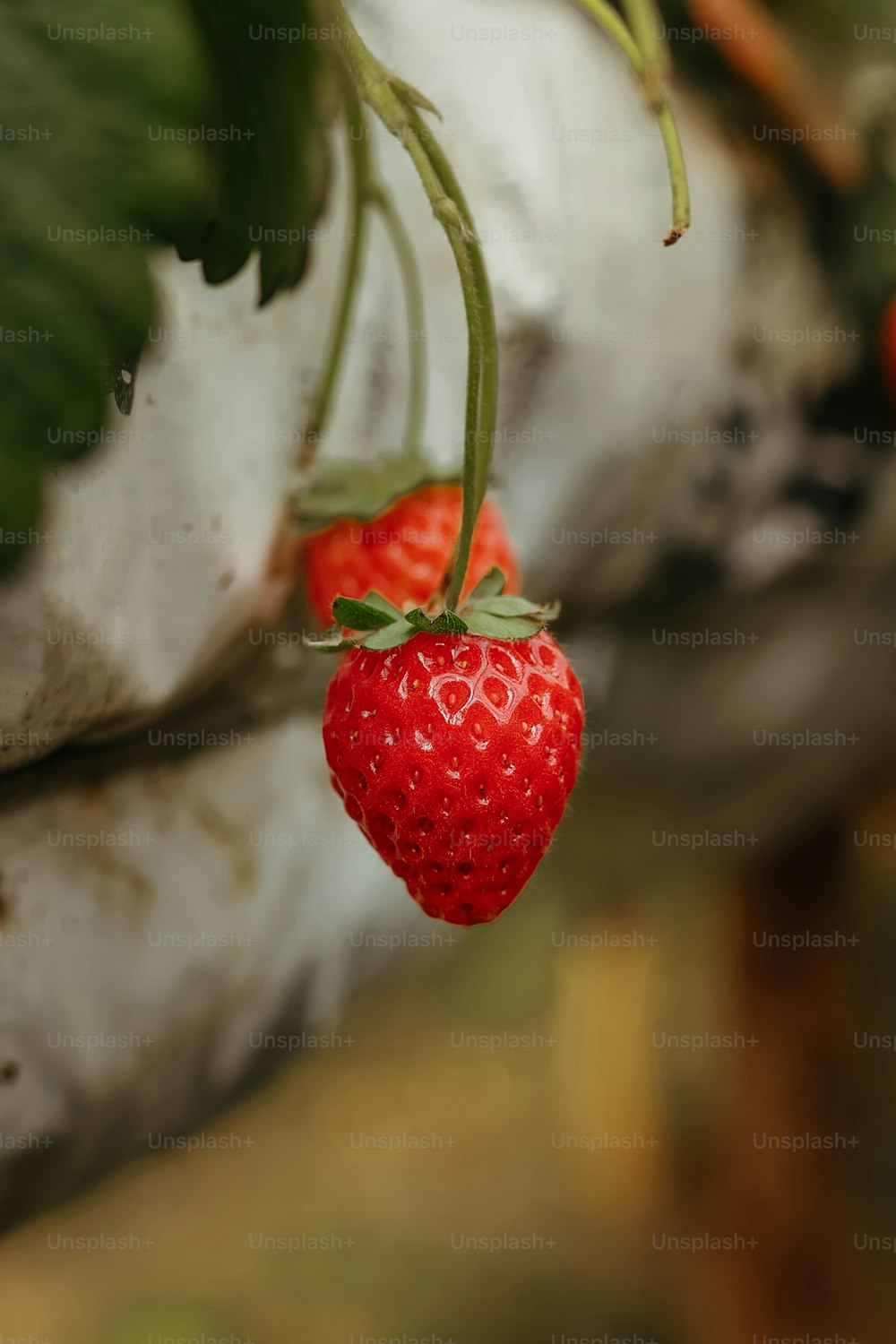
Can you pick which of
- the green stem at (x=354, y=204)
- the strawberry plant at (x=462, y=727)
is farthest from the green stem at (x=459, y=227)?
the green stem at (x=354, y=204)

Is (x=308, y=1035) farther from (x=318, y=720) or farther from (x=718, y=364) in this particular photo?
(x=718, y=364)

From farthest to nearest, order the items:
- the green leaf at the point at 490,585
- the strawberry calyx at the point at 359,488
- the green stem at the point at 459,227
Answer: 1. the strawberry calyx at the point at 359,488
2. the green leaf at the point at 490,585
3. the green stem at the point at 459,227

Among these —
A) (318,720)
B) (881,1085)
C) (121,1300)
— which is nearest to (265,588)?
(318,720)

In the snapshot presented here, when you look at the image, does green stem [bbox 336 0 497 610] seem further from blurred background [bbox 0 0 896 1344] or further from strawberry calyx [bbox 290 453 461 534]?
A: strawberry calyx [bbox 290 453 461 534]

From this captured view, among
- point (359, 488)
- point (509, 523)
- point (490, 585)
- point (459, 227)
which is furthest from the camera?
point (509, 523)

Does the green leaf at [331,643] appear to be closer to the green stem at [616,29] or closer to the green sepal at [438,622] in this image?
the green sepal at [438,622]

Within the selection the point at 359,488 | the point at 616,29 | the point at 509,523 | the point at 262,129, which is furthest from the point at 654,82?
the point at 509,523

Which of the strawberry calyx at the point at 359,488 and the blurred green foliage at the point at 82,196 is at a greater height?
the blurred green foliage at the point at 82,196

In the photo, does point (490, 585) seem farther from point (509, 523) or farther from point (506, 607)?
point (509, 523)
